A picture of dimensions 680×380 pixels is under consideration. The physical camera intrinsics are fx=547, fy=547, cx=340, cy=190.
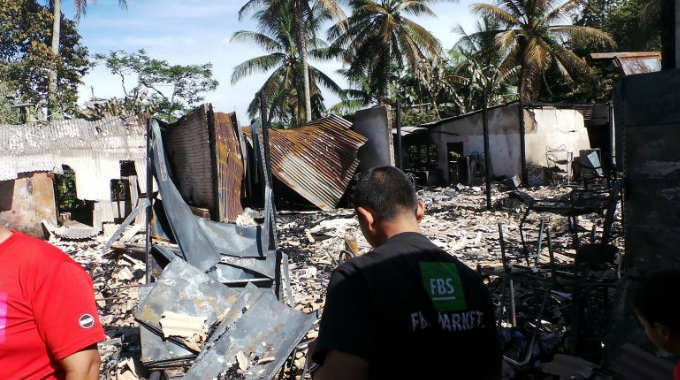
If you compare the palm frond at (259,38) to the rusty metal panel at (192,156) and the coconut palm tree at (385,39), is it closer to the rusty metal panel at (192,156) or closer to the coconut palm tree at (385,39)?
the coconut palm tree at (385,39)

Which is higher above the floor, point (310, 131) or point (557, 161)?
point (310, 131)

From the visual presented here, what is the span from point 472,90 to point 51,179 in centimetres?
2027

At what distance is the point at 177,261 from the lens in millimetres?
5379

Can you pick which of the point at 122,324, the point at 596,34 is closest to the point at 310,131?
the point at 122,324

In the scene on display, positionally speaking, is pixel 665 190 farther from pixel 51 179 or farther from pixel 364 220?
pixel 51 179

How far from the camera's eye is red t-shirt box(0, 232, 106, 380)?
6.03 ft

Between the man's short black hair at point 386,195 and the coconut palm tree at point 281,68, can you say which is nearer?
the man's short black hair at point 386,195

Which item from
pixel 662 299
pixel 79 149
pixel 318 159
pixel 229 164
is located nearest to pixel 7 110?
pixel 79 149

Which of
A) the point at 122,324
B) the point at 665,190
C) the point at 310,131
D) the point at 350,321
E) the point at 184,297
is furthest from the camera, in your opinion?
the point at 310,131

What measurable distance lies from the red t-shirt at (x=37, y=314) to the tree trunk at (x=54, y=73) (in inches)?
701

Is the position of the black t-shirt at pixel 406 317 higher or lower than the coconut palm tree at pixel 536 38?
lower

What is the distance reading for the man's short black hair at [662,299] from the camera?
1975mm

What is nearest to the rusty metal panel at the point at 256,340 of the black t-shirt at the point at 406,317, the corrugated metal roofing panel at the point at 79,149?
the black t-shirt at the point at 406,317

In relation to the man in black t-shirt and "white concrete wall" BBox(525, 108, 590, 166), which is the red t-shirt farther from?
"white concrete wall" BBox(525, 108, 590, 166)
